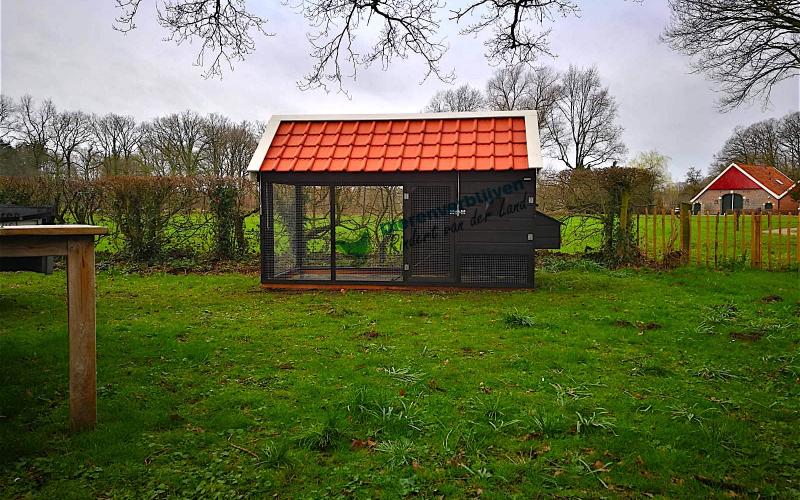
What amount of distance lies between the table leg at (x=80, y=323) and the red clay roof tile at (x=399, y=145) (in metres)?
6.53

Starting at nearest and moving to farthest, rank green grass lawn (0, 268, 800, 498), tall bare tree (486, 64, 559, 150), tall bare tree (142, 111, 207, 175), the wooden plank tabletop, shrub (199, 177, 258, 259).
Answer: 1. green grass lawn (0, 268, 800, 498)
2. the wooden plank tabletop
3. shrub (199, 177, 258, 259)
4. tall bare tree (142, 111, 207, 175)
5. tall bare tree (486, 64, 559, 150)

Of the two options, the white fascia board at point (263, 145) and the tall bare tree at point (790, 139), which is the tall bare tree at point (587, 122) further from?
the white fascia board at point (263, 145)

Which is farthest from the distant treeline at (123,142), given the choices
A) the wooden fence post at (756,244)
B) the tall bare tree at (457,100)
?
the wooden fence post at (756,244)

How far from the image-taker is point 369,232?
10070 mm

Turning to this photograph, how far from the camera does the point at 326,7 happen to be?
6980 mm

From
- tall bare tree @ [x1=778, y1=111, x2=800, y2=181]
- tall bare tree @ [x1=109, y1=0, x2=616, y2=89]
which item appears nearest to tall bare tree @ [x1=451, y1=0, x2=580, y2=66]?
tall bare tree @ [x1=109, y1=0, x2=616, y2=89]

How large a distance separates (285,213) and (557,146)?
121ft

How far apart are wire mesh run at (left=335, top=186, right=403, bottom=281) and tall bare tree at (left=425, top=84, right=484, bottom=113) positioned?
31889 mm

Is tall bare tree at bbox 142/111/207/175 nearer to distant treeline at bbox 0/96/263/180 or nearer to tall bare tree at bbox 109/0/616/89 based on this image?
distant treeline at bbox 0/96/263/180

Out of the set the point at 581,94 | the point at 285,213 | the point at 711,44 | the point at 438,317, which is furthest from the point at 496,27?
the point at 581,94

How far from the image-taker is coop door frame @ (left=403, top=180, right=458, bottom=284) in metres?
9.61

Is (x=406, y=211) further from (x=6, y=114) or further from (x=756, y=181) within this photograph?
(x=756, y=181)

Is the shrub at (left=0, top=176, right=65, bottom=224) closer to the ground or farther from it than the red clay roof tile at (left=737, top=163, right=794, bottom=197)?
closer to the ground

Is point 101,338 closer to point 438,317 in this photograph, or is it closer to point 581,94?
point 438,317
